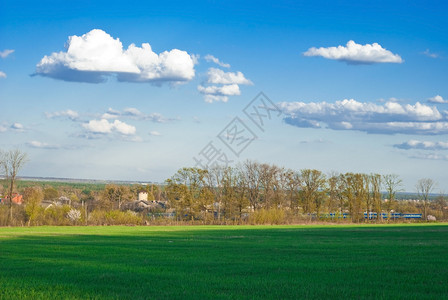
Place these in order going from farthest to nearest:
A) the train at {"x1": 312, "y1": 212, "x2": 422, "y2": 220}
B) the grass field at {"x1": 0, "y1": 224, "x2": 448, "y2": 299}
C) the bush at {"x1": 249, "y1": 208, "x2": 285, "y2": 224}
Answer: the train at {"x1": 312, "y1": 212, "x2": 422, "y2": 220} < the bush at {"x1": 249, "y1": 208, "x2": 285, "y2": 224} < the grass field at {"x1": 0, "y1": 224, "x2": 448, "y2": 299}

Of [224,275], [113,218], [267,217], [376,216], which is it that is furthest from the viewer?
[376,216]

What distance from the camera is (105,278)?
17.3 meters

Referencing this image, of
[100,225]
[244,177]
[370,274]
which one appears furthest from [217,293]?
[244,177]

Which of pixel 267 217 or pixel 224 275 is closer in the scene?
pixel 224 275

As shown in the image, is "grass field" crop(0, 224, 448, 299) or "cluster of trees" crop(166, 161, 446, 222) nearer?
"grass field" crop(0, 224, 448, 299)

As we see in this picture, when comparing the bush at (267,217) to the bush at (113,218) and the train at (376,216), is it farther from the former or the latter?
the bush at (113,218)

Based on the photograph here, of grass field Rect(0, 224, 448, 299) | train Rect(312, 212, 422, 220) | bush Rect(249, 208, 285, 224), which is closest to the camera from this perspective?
grass field Rect(0, 224, 448, 299)

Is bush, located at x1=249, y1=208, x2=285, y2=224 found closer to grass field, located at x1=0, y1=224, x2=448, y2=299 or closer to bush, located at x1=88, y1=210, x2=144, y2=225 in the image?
bush, located at x1=88, y1=210, x2=144, y2=225

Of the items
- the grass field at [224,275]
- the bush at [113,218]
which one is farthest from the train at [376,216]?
→ the grass field at [224,275]

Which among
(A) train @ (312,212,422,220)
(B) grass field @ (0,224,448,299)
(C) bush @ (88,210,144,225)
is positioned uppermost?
(A) train @ (312,212,422,220)

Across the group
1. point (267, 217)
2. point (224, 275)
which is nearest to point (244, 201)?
point (267, 217)

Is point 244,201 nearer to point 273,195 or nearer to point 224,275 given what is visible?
point 273,195

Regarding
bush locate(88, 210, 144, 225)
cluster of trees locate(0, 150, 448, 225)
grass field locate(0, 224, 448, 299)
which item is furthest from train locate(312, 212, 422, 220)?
grass field locate(0, 224, 448, 299)

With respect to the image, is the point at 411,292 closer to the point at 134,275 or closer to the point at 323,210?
the point at 134,275
